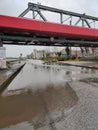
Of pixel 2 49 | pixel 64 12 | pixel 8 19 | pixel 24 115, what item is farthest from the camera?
pixel 64 12

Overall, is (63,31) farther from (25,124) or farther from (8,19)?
(25,124)

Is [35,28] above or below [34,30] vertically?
above

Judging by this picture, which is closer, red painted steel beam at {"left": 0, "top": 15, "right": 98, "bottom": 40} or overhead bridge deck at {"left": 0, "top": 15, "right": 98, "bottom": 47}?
red painted steel beam at {"left": 0, "top": 15, "right": 98, "bottom": 40}

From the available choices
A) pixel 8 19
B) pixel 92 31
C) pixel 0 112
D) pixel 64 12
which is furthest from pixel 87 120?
pixel 64 12

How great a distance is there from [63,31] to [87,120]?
19443mm

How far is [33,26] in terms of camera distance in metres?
21.7

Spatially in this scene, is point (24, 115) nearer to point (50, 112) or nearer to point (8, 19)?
point (50, 112)

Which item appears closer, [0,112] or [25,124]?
[25,124]

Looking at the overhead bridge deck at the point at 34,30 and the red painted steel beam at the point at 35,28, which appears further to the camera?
the overhead bridge deck at the point at 34,30

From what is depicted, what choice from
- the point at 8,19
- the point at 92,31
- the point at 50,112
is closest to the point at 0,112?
the point at 50,112

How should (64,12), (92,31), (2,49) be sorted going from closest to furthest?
(2,49), (92,31), (64,12)

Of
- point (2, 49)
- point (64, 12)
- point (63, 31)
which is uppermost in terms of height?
point (64, 12)

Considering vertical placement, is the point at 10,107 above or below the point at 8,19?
below

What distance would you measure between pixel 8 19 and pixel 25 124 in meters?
17.4
